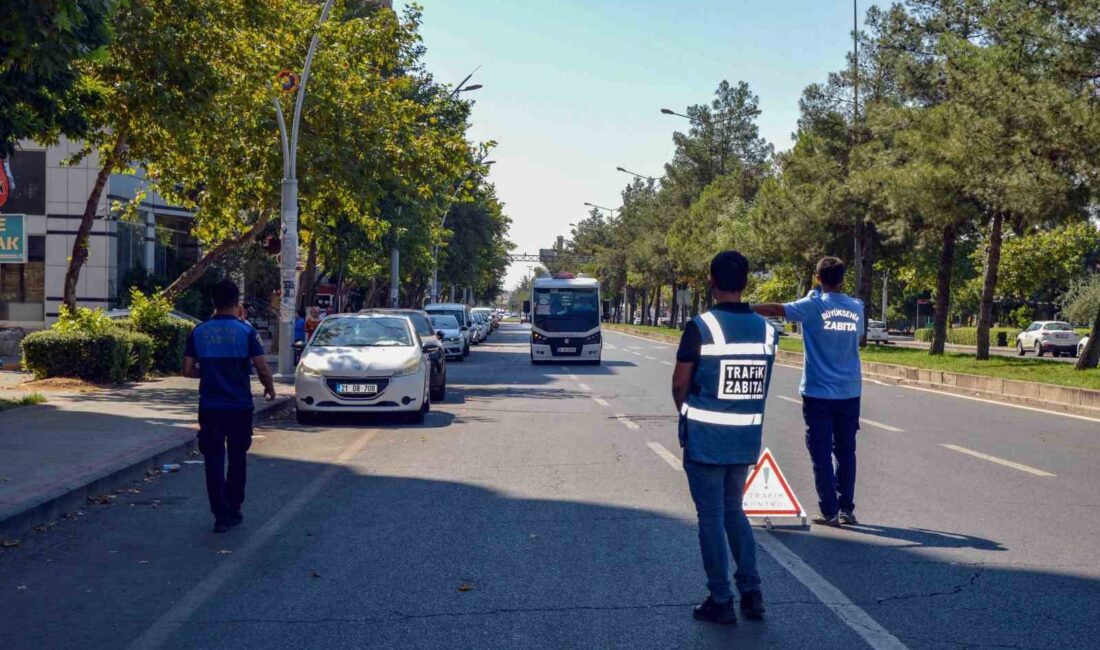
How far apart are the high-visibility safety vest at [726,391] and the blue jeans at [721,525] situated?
9 centimetres

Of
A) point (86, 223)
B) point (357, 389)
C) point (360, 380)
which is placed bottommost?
point (357, 389)

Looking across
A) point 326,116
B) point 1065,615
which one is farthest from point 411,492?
point 326,116

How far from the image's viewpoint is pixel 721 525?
570 cm

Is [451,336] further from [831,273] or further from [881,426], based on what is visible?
[831,273]

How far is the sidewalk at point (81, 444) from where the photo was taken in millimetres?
8641

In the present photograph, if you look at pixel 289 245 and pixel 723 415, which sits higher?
pixel 289 245

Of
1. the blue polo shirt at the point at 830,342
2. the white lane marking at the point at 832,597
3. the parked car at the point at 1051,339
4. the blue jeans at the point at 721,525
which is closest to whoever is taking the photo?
the white lane marking at the point at 832,597

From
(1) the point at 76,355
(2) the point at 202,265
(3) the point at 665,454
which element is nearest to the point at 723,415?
(3) the point at 665,454

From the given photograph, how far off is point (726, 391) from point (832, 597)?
136 cm

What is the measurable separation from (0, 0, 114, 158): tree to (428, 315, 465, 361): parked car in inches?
946

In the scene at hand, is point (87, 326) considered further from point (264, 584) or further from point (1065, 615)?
point (1065, 615)

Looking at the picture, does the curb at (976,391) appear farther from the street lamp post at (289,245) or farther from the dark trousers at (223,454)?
the dark trousers at (223,454)

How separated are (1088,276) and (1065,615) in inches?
2929

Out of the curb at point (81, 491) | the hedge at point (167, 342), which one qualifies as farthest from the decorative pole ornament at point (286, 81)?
the curb at point (81, 491)
